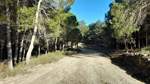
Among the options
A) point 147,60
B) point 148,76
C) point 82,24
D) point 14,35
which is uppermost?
point 82,24

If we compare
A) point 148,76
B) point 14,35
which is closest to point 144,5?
point 148,76

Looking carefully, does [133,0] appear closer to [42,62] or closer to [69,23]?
→ [42,62]

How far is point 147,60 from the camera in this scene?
6.20 metres

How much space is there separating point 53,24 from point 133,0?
6449 mm

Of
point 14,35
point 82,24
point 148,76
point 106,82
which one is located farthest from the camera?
point 82,24

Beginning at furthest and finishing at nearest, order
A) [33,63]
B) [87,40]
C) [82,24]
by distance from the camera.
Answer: [87,40] → [82,24] → [33,63]

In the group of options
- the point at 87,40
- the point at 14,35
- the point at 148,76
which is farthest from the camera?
the point at 87,40

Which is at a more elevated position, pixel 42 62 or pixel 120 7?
pixel 120 7

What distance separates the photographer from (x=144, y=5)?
5766mm

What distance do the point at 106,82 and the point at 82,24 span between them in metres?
30.6

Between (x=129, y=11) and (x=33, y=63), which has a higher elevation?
(x=129, y=11)

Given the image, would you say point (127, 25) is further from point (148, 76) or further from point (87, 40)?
point (87, 40)

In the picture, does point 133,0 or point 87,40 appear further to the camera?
point 87,40

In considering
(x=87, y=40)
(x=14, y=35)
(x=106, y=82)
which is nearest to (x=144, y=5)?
(x=106, y=82)
